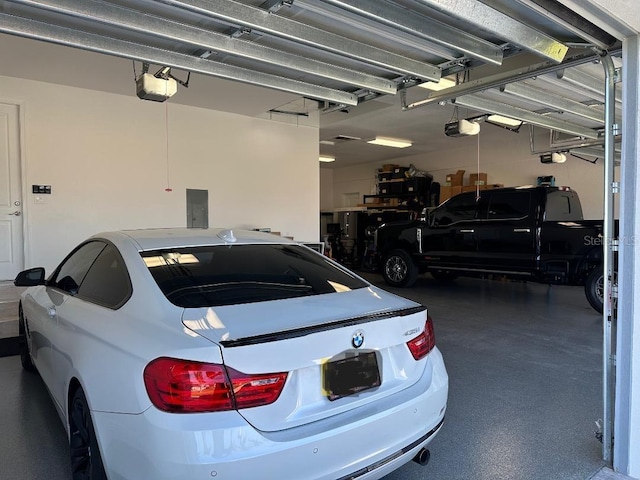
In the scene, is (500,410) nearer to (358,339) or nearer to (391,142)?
(358,339)

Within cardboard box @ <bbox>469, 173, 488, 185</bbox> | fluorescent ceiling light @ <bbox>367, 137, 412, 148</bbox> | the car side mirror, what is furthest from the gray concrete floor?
fluorescent ceiling light @ <bbox>367, 137, 412, 148</bbox>

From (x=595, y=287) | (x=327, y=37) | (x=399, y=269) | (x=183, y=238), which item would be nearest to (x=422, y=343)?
(x=183, y=238)

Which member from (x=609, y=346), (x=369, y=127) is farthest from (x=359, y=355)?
(x=369, y=127)

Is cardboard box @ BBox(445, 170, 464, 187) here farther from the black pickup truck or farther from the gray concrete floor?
the gray concrete floor

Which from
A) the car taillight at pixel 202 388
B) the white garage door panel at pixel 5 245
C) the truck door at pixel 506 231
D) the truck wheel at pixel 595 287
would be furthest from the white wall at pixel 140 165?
the car taillight at pixel 202 388

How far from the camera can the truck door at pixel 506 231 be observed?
23.8 feet

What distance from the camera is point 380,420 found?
175 cm

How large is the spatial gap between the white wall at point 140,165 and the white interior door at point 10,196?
126 millimetres

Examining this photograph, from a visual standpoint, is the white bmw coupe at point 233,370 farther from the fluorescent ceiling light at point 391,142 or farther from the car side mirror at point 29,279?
the fluorescent ceiling light at point 391,142

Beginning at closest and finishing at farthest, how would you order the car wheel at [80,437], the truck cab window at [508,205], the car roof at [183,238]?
the car wheel at [80,437] < the car roof at [183,238] < the truck cab window at [508,205]

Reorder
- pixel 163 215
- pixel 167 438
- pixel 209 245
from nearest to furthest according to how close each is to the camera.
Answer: pixel 167 438 → pixel 209 245 → pixel 163 215

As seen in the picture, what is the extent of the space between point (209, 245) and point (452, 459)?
6.03 ft

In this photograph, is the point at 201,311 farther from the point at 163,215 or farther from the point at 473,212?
the point at 473,212

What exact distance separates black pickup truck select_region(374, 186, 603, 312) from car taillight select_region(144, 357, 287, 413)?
6.37m
